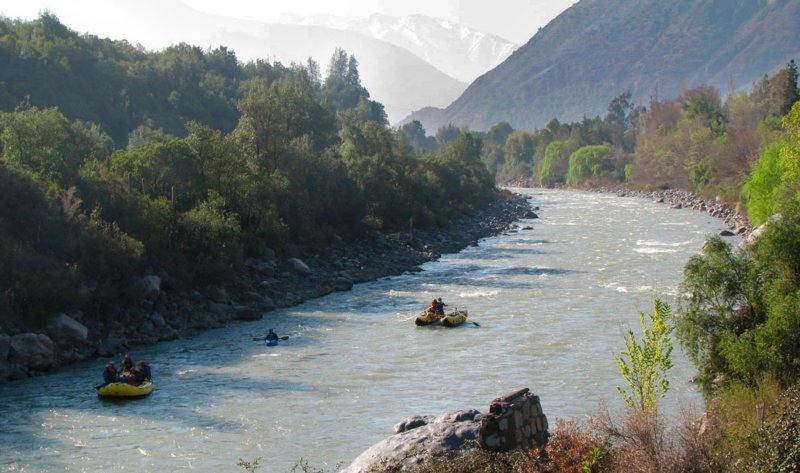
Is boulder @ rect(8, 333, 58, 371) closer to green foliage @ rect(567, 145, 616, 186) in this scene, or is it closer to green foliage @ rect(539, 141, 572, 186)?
green foliage @ rect(567, 145, 616, 186)

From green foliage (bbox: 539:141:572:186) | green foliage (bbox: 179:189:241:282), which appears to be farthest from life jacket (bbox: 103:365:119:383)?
green foliage (bbox: 539:141:572:186)

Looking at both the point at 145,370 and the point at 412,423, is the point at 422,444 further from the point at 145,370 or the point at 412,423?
the point at 145,370

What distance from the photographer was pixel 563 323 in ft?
115

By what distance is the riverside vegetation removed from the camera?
1628 centimetres

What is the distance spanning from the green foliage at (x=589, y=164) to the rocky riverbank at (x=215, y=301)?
319ft

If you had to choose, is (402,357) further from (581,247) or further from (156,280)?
(581,247)

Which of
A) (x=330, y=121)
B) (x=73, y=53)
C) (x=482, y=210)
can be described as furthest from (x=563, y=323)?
(x=73, y=53)

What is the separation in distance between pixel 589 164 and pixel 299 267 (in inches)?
4761

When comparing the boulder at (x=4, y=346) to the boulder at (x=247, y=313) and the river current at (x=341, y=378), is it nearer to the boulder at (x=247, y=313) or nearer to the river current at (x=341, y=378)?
the river current at (x=341, y=378)

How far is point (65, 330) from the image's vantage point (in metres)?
31.5

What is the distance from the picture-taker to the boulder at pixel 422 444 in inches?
641


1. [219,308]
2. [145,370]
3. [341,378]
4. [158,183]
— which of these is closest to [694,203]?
[158,183]

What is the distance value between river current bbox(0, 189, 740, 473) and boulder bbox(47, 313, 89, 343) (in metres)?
1.77

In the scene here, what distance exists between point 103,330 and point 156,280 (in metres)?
4.49
